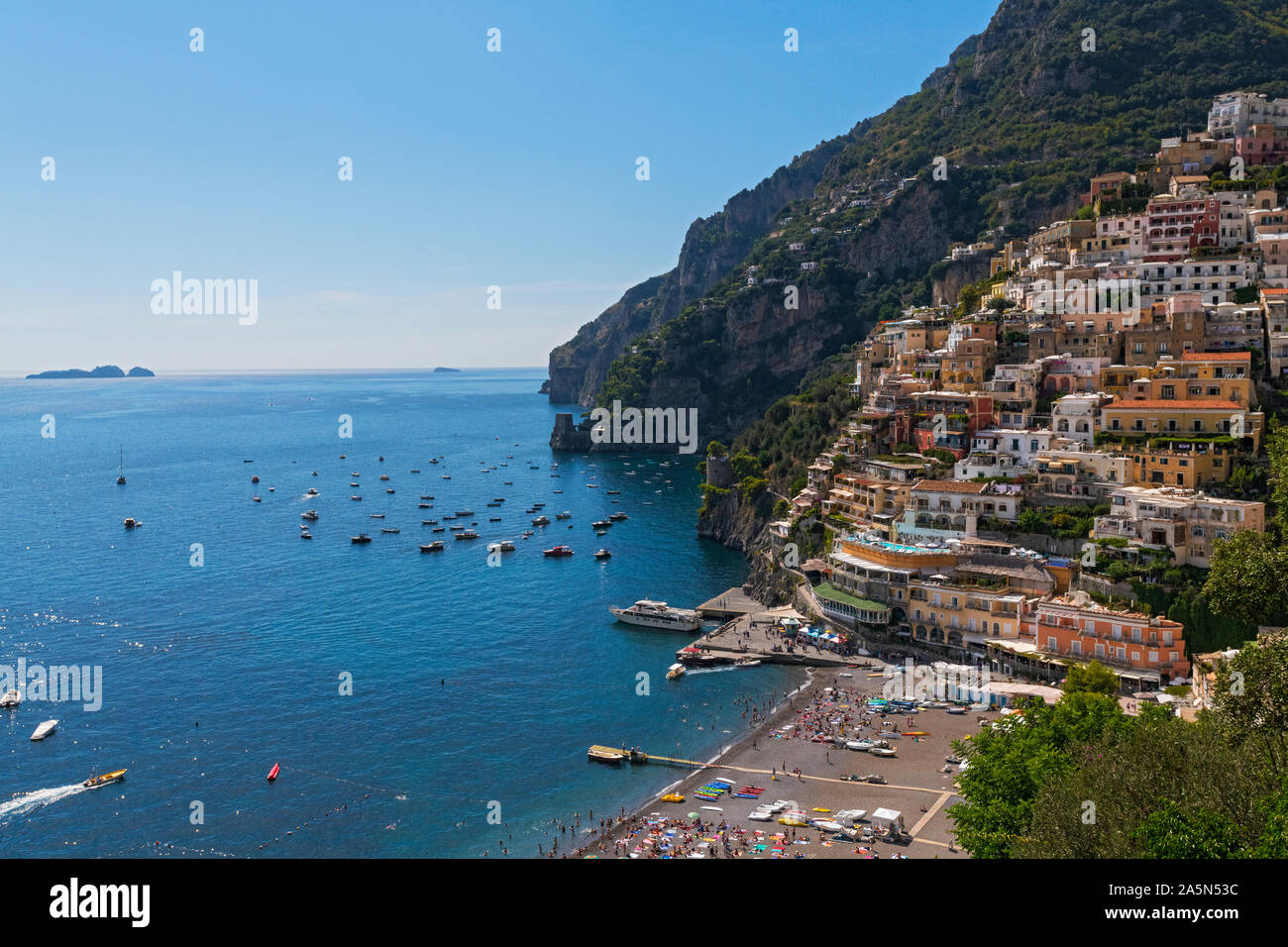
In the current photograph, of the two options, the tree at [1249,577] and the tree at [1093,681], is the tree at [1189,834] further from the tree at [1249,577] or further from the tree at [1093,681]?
the tree at [1093,681]

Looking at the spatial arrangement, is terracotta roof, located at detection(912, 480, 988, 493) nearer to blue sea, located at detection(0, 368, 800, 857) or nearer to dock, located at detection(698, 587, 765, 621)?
dock, located at detection(698, 587, 765, 621)

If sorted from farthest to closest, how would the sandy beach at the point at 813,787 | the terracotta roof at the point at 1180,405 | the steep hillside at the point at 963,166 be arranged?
the steep hillside at the point at 963,166 < the terracotta roof at the point at 1180,405 < the sandy beach at the point at 813,787

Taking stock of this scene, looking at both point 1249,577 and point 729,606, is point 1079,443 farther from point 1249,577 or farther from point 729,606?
point 1249,577

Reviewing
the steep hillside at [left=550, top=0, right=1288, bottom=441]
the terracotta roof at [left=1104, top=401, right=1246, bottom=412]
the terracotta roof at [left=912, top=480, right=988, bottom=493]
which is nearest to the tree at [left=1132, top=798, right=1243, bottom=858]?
the terracotta roof at [left=912, top=480, right=988, bottom=493]

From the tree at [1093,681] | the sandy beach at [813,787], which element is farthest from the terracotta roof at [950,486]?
the tree at [1093,681]

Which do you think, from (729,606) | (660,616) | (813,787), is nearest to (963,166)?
(729,606)

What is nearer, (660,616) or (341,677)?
(341,677)
